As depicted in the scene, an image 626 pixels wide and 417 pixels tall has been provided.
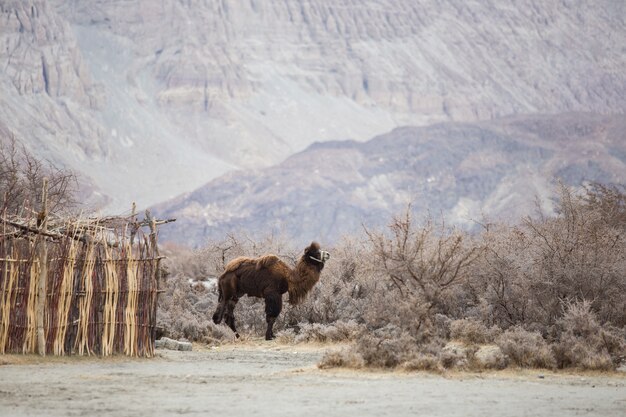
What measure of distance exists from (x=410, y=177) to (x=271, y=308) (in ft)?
409

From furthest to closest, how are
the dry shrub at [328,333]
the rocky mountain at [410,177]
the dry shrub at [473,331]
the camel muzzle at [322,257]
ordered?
1. the rocky mountain at [410,177]
2. the camel muzzle at [322,257]
3. the dry shrub at [328,333]
4. the dry shrub at [473,331]

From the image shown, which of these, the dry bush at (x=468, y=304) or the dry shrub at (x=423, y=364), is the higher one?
the dry bush at (x=468, y=304)

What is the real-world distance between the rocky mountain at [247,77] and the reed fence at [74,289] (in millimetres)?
95568

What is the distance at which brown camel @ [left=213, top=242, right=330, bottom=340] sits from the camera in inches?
820

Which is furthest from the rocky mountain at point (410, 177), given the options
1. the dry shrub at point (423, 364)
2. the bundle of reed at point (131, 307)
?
the dry shrub at point (423, 364)

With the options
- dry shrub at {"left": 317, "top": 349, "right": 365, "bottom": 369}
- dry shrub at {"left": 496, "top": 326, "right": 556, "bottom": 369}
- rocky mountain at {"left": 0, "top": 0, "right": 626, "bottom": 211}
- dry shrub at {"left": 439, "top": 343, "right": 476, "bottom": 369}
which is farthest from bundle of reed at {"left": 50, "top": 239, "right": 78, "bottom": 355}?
rocky mountain at {"left": 0, "top": 0, "right": 626, "bottom": 211}

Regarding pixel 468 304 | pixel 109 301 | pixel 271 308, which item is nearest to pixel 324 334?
pixel 271 308

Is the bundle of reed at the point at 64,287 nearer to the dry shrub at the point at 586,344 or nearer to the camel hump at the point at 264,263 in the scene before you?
the camel hump at the point at 264,263

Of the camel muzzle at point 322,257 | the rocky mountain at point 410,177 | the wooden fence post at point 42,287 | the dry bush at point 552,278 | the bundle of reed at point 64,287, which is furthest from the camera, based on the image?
the rocky mountain at point 410,177

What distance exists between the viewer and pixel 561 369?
1595cm

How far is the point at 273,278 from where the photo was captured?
20.8m

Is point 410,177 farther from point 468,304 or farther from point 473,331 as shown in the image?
point 473,331

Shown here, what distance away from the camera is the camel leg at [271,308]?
68.2 ft

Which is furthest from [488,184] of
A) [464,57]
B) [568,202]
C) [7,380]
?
[7,380]
